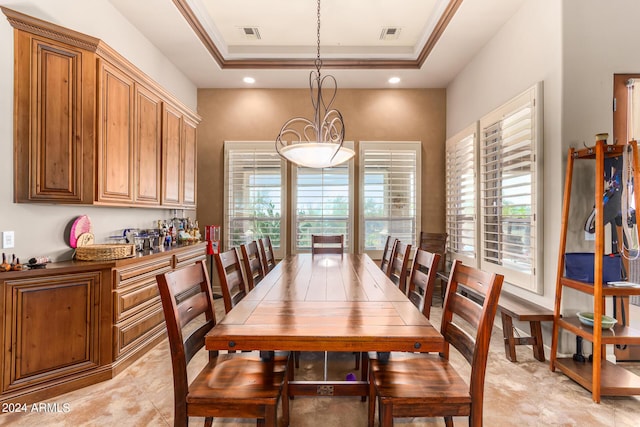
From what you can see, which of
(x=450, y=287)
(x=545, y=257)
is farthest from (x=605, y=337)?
(x=450, y=287)

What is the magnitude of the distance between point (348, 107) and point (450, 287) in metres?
3.95

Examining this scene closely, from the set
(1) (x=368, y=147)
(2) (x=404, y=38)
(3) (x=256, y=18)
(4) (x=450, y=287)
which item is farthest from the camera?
(1) (x=368, y=147)

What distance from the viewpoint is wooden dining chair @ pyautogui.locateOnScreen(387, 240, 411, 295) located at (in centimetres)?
270

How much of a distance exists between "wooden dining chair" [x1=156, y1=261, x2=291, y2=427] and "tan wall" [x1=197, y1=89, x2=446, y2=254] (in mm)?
3612

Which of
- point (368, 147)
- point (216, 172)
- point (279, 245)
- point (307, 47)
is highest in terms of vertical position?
point (307, 47)

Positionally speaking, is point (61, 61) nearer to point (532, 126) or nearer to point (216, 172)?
point (216, 172)

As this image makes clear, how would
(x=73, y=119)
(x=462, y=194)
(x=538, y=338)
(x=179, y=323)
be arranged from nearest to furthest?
(x=179, y=323)
(x=73, y=119)
(x=538, y=338)
(x=462, y=194)

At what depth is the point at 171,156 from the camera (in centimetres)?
→ 387

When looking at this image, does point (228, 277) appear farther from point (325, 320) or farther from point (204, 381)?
point (325, 320)

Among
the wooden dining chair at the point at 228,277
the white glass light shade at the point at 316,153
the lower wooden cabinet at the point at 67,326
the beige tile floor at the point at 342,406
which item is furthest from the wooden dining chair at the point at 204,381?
the lower wooden cabinet at the point at 67,326

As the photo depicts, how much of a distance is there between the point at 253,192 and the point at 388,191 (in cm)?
202

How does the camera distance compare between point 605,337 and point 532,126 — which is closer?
point 605,337

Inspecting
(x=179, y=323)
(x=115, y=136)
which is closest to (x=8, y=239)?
(x=115, y=136)

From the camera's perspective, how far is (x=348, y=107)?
5.15m
